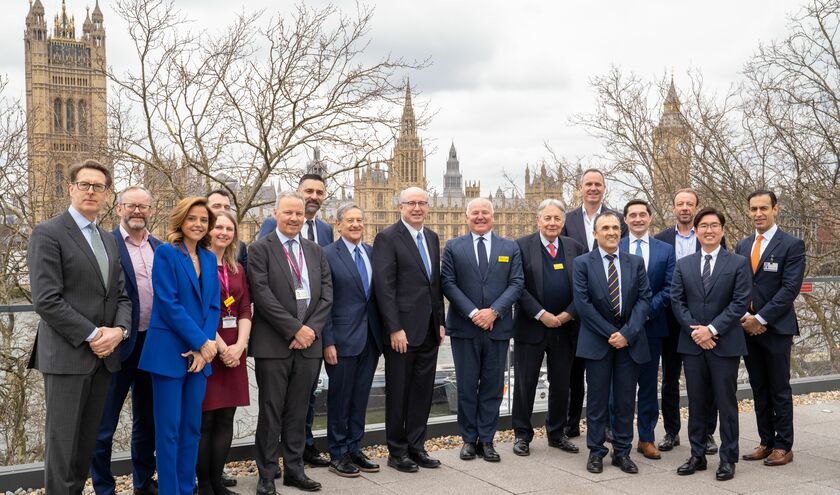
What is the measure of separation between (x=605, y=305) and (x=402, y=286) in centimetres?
148

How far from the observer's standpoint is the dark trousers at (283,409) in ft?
15.5

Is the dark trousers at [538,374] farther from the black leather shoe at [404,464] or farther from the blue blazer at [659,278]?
the black leather shoe at [404,464]

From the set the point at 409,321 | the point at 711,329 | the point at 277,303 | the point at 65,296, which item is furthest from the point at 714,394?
the point at 65,296

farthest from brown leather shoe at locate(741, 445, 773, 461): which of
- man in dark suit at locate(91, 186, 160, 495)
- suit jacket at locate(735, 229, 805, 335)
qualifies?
man in dark suit at locate(91, 186, 160, 495)

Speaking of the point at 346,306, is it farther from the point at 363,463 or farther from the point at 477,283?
the point at 363,463

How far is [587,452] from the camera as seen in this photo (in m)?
5.78

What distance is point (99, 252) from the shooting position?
4098 millimetres

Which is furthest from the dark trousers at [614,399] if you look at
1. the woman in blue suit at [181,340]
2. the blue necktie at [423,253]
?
the woman in blue suit at [181,340]

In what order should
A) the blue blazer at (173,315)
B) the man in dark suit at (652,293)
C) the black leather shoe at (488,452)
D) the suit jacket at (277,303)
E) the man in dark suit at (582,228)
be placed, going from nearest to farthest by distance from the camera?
1. the blue blazer at (173,315)
2. the suit jacket at (277,303)
3. the black leather shoe at (488,452)
4. the man in dark suit at (652,293)
5. the man in dark suit at (582,228)

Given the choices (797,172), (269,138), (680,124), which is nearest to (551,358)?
(269,138)

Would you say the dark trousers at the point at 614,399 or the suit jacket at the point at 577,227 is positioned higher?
the suit jacket at the point at 577,227

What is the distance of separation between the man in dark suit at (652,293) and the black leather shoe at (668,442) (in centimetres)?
19

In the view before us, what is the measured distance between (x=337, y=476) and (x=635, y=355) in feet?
7.58

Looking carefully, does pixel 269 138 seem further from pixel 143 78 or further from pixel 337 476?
pixel 337 476
